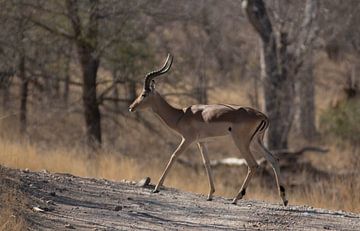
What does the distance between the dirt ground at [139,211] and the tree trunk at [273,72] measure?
9.58 metres

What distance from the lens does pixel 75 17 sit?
17.9m

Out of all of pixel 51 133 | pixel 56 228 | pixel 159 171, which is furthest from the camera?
pixel 51 133

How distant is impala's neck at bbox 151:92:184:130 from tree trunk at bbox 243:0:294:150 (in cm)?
847

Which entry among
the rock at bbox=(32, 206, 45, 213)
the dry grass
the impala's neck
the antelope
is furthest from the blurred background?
the rock at bbox=(32, 206, 45, 213)

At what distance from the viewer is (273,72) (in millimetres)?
19906

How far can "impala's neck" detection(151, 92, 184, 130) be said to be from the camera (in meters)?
11.2

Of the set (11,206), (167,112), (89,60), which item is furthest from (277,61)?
(11,206)

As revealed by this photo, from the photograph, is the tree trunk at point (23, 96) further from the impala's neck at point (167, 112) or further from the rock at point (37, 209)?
the rock at point (37, 209)

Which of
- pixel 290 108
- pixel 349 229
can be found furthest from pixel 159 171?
pixel 349 229

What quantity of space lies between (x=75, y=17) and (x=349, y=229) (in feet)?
34.6

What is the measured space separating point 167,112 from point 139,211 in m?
2.72

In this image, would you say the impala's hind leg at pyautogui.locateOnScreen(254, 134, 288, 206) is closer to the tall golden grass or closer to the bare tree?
the tall golden grass

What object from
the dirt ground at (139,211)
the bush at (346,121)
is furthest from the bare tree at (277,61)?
the dirt ground at (139,211)

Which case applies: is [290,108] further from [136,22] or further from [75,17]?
[75,17]
